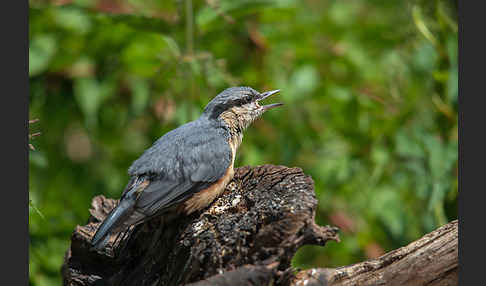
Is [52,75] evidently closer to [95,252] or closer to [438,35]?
[95,252]

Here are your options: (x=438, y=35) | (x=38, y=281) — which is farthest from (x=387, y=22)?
(x=38, y=281)

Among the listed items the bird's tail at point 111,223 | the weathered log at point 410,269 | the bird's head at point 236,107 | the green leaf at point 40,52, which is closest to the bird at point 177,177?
the bird's tail at point 111,223

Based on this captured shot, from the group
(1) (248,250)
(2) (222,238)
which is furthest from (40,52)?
(1) (248,250)

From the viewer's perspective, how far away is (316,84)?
5.25 meters

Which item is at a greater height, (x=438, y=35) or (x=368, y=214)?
(x=438, y=35)

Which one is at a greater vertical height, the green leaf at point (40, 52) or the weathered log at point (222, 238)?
the green leaf at point (40, 52)

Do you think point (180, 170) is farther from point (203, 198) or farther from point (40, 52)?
point (40, 52)

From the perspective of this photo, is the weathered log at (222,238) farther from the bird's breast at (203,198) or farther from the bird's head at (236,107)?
the bird's head at (236,107)

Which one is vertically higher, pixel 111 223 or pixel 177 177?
A: pixel 177 177

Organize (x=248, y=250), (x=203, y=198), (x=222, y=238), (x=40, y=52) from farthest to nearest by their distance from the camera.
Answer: (x=40, y=52) → (x=203, y=198) → (x=222, y=238) → (x=248, y=250)

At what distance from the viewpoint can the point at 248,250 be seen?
283cm

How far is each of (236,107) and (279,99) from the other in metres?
0.98

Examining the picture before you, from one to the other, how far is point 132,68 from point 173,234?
206cm

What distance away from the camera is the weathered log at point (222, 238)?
9.07 ft
